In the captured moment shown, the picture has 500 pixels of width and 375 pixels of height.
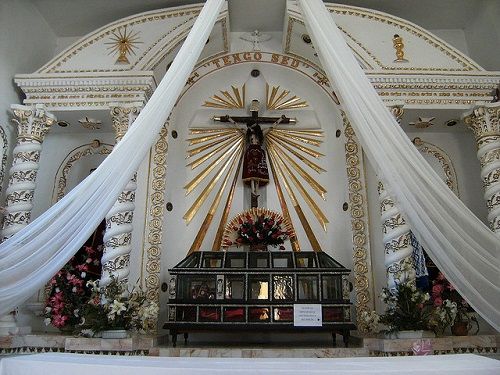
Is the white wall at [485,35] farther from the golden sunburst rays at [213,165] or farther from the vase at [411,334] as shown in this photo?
the vase at [411,334]

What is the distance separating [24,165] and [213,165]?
284 centimetres

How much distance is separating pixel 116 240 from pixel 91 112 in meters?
2.10

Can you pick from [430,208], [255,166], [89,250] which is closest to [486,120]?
[255,166]

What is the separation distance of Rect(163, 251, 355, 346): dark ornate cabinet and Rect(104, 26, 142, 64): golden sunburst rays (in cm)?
331

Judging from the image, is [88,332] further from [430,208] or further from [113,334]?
[430,208]

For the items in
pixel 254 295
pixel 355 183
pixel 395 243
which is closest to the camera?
pixel 254 295

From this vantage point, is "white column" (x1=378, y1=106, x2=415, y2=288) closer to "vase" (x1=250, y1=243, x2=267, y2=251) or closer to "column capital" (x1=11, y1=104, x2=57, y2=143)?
"vase" (x1=250, y1=243, x2=267, y2=251)

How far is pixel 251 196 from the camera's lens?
7.19 metres

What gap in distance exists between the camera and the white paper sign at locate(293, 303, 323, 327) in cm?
550

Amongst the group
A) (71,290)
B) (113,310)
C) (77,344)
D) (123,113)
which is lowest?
(77,344)

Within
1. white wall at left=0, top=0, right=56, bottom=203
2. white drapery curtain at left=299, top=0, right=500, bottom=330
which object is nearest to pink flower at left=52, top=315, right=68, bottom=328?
white wall at left=0, top=0, right=56, bottom=203

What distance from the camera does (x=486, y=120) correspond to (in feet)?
20.7

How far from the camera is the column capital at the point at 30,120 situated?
632cm

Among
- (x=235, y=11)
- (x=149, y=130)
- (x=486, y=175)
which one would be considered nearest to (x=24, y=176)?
(x=149, y=130)
